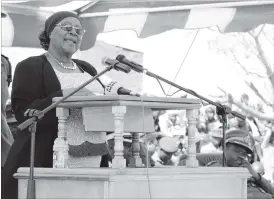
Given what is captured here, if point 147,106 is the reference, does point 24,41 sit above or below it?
above

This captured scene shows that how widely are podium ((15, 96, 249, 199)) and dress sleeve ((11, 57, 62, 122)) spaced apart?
A: 0.28 meters

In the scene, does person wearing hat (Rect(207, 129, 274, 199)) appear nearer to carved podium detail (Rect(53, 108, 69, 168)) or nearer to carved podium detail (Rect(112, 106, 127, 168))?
carved podium detail (Rect(53, 108, 69, 168))

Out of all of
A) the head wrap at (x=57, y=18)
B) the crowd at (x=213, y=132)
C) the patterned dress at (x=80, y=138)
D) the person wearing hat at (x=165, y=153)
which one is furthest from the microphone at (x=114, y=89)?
the person wearing hat at (x=165, y=153)

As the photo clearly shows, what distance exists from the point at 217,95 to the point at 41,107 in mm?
4119

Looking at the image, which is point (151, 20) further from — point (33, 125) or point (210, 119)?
point (210, 119)

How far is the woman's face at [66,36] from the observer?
11.9 feet

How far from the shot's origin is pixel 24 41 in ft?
21.1

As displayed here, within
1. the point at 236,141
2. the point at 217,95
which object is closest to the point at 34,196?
the point at 236,141

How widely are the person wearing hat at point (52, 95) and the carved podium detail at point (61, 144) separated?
0.18 ft

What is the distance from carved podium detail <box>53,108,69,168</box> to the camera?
3.32m

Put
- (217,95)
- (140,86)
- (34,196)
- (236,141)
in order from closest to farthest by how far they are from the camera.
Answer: (34,196)
(236,141)
(140,86)
(217,95)

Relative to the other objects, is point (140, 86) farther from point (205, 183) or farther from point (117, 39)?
point (205, 183)

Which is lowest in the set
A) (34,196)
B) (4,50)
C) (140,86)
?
(34,196)

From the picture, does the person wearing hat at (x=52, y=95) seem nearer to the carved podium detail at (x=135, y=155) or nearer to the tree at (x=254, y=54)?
the carved podium detail at (x=135, y=155)
